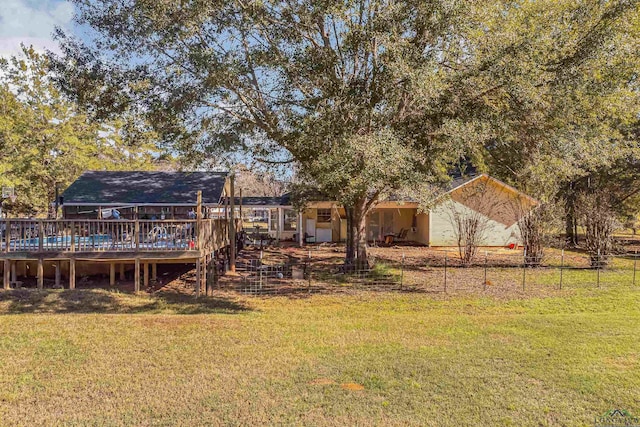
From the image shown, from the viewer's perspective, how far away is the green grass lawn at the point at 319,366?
411cm

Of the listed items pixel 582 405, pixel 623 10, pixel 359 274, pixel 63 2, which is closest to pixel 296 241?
pixel 359 274

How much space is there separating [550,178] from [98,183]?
17141 mm

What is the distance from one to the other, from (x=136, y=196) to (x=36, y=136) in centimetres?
803

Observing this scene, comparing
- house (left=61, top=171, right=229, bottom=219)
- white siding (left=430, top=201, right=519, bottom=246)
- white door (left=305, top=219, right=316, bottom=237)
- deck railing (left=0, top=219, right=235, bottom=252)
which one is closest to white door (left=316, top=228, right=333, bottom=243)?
white door (left=305, top=219, right=316, bottom=237)

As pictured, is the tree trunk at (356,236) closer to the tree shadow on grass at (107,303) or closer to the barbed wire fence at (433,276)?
the barbed wire fence at (433,276)

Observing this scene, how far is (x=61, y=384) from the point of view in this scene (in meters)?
4.76

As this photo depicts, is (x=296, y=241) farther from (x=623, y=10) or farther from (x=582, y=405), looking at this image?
(x=582, y=405)

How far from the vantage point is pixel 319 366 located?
17.7ft

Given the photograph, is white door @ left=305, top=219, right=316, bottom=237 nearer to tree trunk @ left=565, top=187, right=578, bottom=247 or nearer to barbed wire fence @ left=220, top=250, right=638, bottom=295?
barbed wire fence @ left=220, top=250, right=638, bottom=295

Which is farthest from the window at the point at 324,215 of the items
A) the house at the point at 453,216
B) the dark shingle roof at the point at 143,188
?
the dark shingle roof at the point at 143,188

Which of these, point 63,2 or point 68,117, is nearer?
point 63,2

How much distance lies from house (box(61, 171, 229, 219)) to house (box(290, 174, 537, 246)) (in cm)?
577

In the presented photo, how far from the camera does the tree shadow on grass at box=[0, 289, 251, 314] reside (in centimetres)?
934

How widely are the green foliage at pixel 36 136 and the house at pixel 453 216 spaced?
399 inches
